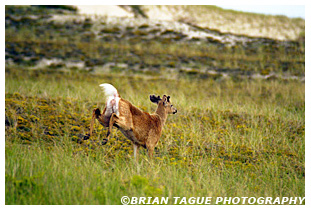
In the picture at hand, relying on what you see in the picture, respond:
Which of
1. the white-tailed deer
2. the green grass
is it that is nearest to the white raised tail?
the white-tailed deer

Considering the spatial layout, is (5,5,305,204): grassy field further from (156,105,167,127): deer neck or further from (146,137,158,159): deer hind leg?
(156,105,167,127): deer neck

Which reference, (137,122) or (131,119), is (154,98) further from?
(131,119)

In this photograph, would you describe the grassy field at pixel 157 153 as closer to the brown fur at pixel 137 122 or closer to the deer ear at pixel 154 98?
the brown fur at pixel 137 122

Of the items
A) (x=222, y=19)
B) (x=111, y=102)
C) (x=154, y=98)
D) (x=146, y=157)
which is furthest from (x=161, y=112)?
(x=222, y=19)

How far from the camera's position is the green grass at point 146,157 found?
18.0ft

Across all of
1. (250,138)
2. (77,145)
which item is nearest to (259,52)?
(250,138)

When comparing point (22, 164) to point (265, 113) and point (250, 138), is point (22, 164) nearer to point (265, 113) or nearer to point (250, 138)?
→ point (250, 138)

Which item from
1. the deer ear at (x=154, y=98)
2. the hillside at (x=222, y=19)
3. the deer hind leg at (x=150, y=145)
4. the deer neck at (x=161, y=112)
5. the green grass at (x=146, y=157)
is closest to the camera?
the green grass at (x=146, y=157)

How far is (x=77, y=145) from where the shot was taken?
764 cm

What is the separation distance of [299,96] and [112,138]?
1152 cm

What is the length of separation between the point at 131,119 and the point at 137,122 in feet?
0.81

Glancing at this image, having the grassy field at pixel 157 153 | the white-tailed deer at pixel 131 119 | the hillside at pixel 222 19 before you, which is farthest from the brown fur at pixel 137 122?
the hillside at pixel 222 19

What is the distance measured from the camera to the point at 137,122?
5.49 m

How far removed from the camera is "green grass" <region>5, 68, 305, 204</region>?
216 inches
